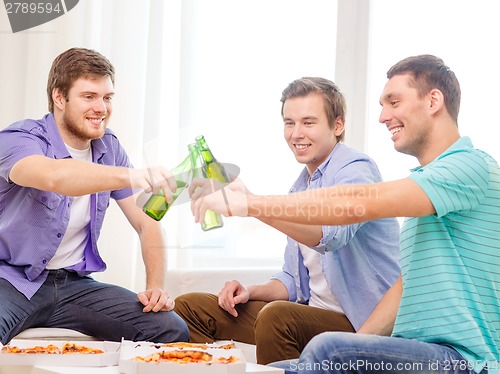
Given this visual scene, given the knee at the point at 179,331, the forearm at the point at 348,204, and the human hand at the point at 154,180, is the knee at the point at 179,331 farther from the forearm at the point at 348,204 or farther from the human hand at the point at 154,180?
the forearm at the point at 348,204

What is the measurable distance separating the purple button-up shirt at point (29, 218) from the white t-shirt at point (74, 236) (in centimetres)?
2

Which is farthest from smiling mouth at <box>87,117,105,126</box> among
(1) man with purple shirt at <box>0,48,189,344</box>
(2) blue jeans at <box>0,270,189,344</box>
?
(2) blue jeans at <box>0,270,189,344</box>

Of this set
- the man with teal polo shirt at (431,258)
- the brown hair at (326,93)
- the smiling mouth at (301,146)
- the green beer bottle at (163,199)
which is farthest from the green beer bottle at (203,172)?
the brown hair at (326,93)

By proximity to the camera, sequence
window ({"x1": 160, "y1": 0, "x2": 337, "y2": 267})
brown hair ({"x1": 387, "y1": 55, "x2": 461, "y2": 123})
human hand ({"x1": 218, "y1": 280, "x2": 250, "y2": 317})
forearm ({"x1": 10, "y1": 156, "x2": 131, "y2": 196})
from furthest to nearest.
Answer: window ({"x1": 160, "y1": 0, "x2": 337, "y2": 267}), human hand ({"x1": 218, "y1": 280, "x2": 250, "y2": 317}), forearm ({"x1": 10, "y1": 156, "x2": 131, "y2": 196}), brown hair ({"x1": 387, "y1": 55, "x2": 461, "y2": 123})

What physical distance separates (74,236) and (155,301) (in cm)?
34

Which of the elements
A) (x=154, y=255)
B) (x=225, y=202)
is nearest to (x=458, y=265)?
(x=225, y=202)

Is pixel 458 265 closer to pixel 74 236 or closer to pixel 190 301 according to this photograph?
pixel 190 301

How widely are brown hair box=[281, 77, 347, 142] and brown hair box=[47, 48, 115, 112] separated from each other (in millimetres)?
617

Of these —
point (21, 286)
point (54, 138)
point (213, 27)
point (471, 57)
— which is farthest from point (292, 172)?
point (21, 286)

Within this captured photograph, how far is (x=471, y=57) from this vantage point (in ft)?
11.3

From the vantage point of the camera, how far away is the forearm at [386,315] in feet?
6.25

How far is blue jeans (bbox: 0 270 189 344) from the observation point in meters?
2.24

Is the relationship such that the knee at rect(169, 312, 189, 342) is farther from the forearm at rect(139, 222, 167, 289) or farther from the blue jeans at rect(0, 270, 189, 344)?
the forearm at rect(139, 222, 167, 289)

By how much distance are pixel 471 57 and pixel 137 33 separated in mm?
1509
